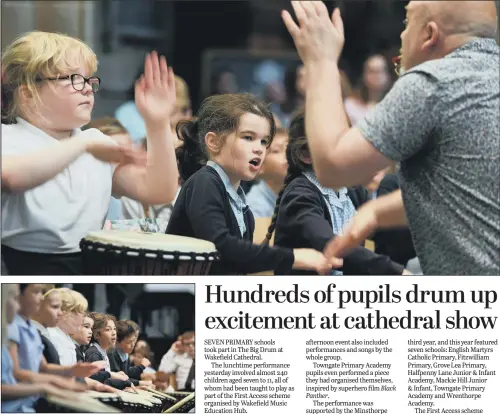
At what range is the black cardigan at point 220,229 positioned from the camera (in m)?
3.56

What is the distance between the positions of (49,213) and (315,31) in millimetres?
1252

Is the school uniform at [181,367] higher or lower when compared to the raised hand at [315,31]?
lower

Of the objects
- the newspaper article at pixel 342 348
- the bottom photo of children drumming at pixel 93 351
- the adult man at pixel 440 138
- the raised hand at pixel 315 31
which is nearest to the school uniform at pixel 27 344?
the bottom photo of children drumming at pixel 93 351

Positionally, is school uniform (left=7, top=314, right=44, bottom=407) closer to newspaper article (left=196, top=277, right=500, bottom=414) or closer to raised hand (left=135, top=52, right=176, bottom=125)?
newspaper article (left=196, top=277, right=500, bottom=414)

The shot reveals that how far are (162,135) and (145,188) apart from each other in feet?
0.73

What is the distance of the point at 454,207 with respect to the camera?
2.97 metres

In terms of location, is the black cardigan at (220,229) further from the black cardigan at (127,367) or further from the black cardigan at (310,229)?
the black cardigan at (127,367)

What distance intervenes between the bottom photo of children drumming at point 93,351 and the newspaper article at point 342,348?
4.9 inches

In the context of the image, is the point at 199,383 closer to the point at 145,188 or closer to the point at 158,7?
the point at 145,188

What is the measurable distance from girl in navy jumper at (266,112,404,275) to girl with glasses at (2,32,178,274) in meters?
0.45

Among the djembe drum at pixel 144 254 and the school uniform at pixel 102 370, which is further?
the school uniform at pixel 102 370

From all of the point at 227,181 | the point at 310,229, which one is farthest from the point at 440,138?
the point at 227,181

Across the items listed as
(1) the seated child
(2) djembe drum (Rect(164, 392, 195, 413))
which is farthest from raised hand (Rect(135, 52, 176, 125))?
(2) djembe drum (Rect(164, 392, 195, 413))

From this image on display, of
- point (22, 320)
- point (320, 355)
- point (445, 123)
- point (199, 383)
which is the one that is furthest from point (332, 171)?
point (22, 320)
